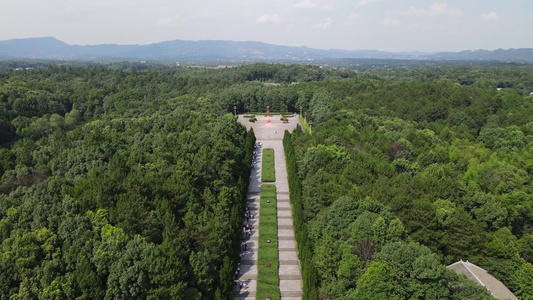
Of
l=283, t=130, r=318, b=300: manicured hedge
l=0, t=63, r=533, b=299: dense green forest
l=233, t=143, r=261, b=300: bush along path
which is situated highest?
l=0, t=63, r=533, b=299: dense green forest

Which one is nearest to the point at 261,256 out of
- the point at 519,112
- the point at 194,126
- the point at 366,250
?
the point at 366,250

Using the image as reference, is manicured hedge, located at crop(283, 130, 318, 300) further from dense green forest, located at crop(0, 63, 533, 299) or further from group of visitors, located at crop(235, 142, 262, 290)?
group of visitors, located at crop(235, 142, 262, 290)

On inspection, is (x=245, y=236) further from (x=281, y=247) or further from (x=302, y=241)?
(x=302, y=241)

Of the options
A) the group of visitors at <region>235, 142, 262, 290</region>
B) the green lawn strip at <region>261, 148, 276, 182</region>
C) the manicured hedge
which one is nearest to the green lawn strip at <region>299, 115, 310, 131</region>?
the green lawn strip at <region>261, 148, 276, 182</region>

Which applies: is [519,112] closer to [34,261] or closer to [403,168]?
[403,168]

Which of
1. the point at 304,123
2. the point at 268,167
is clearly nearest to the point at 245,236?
the point at 268,167

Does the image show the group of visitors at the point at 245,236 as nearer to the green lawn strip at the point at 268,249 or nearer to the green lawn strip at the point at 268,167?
the green lawn strip at the point at 268,249
